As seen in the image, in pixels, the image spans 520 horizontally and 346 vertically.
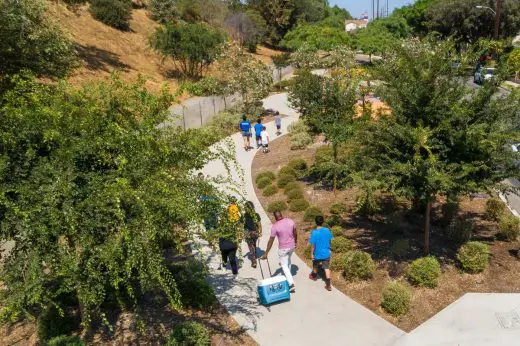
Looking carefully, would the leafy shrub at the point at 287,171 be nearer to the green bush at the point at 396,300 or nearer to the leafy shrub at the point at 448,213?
the leafy shrub at the point at 448,213

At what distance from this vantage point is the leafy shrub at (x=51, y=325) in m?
7.31

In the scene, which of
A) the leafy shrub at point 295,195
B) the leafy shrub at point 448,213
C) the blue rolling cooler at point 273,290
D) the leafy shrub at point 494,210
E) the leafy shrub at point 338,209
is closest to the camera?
the blue rolling cooler at point 273,290

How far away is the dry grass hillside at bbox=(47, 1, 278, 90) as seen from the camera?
29.4m

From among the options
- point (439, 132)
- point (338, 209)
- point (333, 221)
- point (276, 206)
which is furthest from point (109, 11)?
point (439, 132)

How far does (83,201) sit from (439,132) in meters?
6.29

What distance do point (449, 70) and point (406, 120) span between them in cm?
118

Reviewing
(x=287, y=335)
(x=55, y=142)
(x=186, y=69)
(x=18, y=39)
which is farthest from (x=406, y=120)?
(x=186, y=69)

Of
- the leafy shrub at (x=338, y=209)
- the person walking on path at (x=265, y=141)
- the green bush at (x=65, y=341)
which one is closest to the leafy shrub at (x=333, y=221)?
the leafy shrub at (x=338, y=209)

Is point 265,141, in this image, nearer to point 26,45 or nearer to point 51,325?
point 26,45

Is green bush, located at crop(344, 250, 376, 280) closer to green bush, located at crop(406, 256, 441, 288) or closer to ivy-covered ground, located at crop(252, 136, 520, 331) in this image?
ivy-covered ground, located at crop(252, 136, 520, 331)

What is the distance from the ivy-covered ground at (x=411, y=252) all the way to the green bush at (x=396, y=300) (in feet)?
0.30

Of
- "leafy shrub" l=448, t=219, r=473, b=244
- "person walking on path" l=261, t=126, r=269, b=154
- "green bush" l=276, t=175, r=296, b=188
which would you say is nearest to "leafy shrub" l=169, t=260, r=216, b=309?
"leafy shrub" l=448, t=219, r=473, b=244

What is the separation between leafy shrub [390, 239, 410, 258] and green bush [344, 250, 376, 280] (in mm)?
945

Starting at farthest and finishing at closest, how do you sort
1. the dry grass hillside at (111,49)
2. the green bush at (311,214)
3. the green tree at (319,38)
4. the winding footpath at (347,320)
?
1. the green tree at (319,38)
2. the dry grass hillside at (111,49)
3. the green bush at (311,214)
4. the winding footpath at (347,320)
